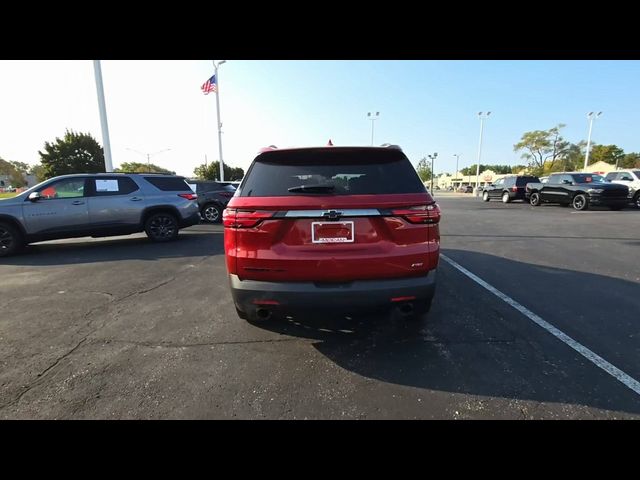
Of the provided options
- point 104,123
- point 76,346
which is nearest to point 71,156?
point 104,123

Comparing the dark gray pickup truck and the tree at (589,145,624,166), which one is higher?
the tree at (589,145,624,166)

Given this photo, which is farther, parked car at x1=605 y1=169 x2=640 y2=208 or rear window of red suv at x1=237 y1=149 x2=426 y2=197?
parked car at x1=605 y1=169 x2=640 y2=208

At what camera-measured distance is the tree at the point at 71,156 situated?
47.0 metres

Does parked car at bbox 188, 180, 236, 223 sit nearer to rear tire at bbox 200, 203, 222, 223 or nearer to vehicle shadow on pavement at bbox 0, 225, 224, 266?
rear tire at bbox 200, 203, 222, 223

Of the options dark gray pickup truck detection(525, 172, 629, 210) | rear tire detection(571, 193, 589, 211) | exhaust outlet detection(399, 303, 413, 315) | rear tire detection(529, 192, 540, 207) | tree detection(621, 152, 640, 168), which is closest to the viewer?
exhaust outlet detection(399, 303, 413, 315)

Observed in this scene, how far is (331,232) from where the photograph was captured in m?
2.54

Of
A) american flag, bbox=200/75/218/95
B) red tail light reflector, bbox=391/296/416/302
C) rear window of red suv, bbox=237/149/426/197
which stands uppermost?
american flag, bbox=200/75/218/95

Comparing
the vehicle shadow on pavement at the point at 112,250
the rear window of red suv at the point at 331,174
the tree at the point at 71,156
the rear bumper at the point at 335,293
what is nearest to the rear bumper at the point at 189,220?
the vehicle shadow on pavement at the point at 112,250

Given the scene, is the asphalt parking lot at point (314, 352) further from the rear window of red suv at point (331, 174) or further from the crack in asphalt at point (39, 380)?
the rear window of red suv at point (331, 174)

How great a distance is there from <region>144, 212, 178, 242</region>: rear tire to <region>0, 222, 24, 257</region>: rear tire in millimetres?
2712

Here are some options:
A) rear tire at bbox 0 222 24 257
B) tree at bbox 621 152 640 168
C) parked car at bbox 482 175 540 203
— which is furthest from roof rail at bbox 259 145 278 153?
tree at bbox 621 152 640 168

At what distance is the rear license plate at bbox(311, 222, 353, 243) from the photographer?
2.53 meters
